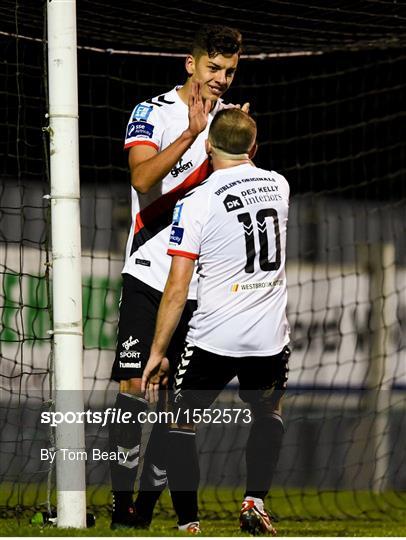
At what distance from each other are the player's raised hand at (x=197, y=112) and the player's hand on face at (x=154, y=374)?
89 cm

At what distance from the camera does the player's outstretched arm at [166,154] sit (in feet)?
16.1

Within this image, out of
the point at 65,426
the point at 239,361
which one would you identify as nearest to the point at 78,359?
the point at 65,426

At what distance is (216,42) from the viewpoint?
5.24 m

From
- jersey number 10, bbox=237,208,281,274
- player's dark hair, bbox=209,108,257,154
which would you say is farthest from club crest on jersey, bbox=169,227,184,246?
player's dark hair, bbox=209,108,257,154

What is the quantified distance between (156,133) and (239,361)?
1056mm

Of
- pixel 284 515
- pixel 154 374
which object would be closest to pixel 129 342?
pixel 154 374

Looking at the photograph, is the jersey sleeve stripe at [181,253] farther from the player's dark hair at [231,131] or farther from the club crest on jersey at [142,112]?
the club crest on jersey at [142,112]

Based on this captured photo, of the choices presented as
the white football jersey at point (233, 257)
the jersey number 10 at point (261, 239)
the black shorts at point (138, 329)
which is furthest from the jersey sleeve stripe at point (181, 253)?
the black shorts at point (138, 329)

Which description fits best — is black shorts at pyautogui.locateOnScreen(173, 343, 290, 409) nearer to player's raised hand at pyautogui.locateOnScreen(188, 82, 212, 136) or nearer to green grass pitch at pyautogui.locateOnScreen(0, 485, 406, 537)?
green grass pitch at pyautogui.locateOnScreen(0, 485, 406, 537)

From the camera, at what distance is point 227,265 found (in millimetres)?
4836

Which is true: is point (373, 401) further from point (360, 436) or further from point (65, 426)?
point (65, 426)

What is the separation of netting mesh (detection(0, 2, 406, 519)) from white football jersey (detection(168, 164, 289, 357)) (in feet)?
12.6

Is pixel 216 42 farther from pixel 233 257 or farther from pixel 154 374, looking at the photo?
pixel 154 374

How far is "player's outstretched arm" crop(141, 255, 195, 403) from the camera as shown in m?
4.81
